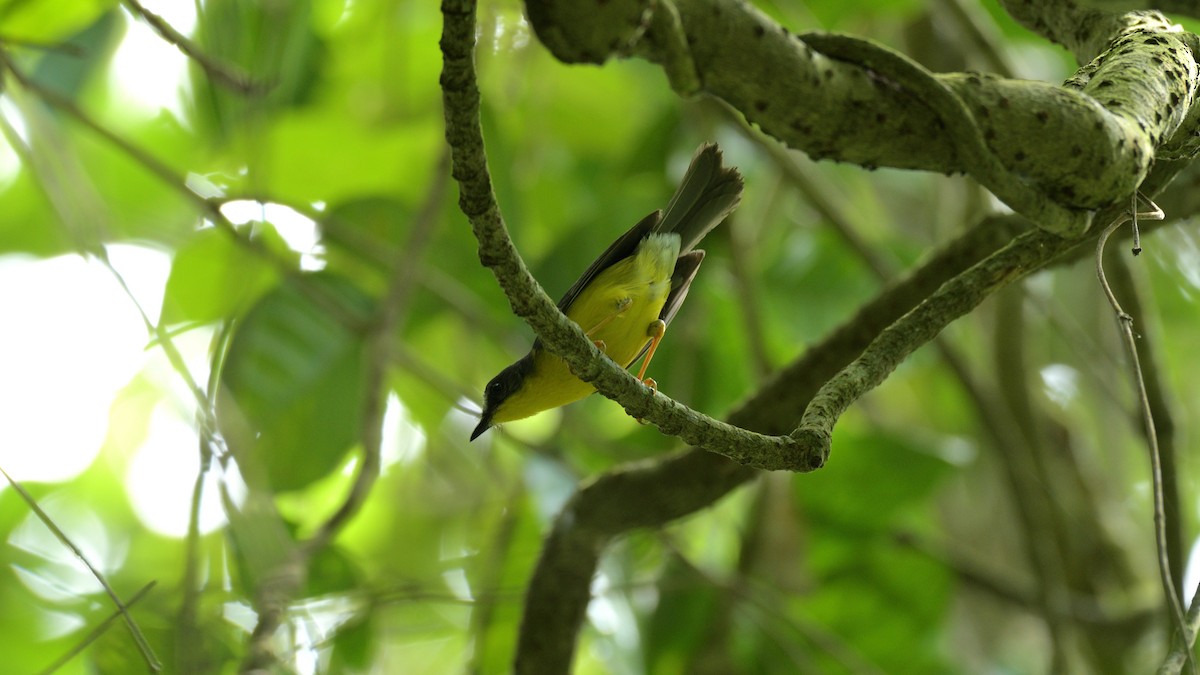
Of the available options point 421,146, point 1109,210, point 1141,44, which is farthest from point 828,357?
point 421,146

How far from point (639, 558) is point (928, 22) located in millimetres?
2871

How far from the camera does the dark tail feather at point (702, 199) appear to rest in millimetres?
1975

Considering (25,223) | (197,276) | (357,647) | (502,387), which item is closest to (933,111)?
(502,387)

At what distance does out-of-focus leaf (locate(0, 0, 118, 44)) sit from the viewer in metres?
3.23

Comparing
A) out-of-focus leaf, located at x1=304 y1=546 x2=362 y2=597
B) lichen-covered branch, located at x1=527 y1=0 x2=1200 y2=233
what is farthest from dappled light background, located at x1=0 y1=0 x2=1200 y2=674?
lichen-covered branch, located at x1=527 y1=0 x2=1200 y2=233

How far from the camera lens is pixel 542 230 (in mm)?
5000

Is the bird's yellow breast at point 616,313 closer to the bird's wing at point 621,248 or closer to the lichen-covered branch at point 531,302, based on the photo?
the bird's wing at point 621,248

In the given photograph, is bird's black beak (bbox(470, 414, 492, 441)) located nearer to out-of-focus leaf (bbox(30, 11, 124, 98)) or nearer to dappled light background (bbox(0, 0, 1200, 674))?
dappled light background (bbox(0, 0, 1200, 674))

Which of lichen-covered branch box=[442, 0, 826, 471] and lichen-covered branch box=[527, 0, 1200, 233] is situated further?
lichen-covered branch box=[527, 0, 1200, 233]

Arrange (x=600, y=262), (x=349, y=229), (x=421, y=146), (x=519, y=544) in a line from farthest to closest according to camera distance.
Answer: (x=421, y=146), (x=519, y=544), (x=349, y=229), (x=600, y=262)

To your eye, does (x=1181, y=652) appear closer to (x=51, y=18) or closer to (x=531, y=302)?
(x=531, y=302)

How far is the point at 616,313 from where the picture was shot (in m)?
2.38

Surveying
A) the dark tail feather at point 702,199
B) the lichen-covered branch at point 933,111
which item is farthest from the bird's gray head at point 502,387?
the lichen-covered branch at point 933,111

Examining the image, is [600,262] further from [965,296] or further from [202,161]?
[202,161]
